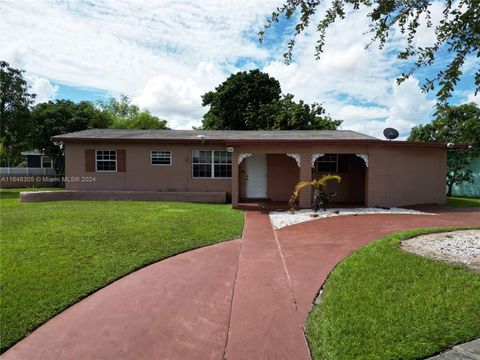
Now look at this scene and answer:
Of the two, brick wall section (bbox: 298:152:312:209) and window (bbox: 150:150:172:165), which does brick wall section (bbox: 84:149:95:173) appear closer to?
window (bbox: 150:150:172:165)

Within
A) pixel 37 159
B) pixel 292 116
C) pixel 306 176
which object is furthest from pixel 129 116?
pixel 306 176

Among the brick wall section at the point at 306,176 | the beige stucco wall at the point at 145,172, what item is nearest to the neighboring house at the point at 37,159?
the beige stucco wall at the point at 145,172

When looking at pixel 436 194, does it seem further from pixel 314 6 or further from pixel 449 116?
pixel 314 6

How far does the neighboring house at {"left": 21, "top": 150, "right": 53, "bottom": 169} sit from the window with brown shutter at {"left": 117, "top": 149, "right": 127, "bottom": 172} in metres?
16.8

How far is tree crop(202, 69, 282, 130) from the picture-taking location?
28.1 metres

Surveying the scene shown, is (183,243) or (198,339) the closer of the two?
(198,339)

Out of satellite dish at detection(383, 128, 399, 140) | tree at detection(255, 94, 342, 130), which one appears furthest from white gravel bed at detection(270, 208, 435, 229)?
tree at detection(255, 94, 342, 130)

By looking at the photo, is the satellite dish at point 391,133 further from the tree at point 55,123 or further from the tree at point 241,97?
the tree at point 55,123

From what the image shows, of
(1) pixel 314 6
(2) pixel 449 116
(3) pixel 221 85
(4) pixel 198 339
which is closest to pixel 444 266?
(4) pixel 198 339

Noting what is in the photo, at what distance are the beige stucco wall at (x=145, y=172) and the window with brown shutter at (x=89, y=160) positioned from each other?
0.44ft

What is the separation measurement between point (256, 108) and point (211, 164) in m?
14.6

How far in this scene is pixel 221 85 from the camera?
29.7m

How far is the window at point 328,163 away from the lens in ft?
47.0

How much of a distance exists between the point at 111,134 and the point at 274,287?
503 inches
